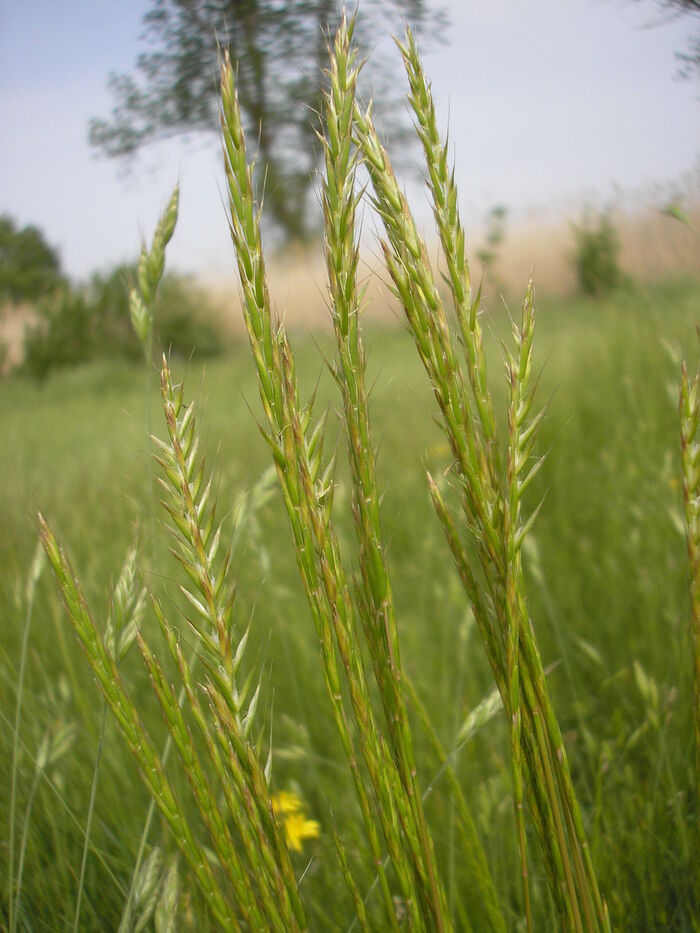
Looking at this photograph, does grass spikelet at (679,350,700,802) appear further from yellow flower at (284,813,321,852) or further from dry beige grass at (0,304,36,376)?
dry beige grass at (0,304,36,376)

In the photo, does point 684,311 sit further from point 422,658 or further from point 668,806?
point 668,806

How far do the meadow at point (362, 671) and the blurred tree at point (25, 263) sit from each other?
0.79m

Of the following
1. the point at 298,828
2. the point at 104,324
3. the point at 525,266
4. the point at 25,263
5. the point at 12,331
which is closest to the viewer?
the point at 298,828

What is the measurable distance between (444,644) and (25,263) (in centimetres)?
177

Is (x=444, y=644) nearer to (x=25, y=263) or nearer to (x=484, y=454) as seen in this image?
(x=484, y=454)

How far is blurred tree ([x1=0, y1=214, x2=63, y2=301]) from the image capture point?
87.8 inches

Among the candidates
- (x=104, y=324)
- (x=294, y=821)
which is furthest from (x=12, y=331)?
(x=294, y=821)

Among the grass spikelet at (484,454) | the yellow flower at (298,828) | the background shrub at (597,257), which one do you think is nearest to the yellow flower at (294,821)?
the yellow flower at (298,828)

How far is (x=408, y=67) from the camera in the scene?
55 cm

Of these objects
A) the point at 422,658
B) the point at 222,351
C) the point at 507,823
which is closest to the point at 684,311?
the point at 422,658

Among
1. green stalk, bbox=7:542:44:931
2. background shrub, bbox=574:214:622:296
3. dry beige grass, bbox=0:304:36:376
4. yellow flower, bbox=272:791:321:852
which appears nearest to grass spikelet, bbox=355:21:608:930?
green stalk, bbox=7:542:44:931

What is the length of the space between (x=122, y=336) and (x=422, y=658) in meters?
3.72

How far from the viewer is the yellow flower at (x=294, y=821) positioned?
4.02 feet

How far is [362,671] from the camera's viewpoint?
565 mm
